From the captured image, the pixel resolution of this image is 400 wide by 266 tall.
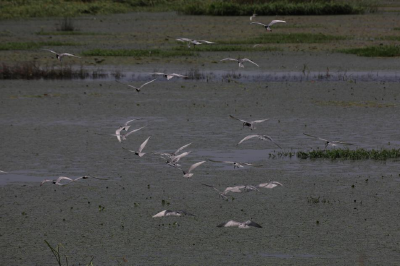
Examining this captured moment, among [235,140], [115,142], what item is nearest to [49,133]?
[115,142]

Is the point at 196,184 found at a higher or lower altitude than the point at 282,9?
higher

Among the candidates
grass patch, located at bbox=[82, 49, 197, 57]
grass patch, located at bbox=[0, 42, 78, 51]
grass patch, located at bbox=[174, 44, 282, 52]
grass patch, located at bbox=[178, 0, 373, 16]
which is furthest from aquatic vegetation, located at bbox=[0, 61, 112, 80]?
grass patch, located at bbox=[178, 0, 373, 16]

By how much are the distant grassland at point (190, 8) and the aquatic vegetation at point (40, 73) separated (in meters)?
18.4

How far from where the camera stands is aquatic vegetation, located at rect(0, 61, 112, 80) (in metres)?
16.7

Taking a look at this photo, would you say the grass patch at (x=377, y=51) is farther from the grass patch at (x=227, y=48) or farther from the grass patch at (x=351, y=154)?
the grass patch at (x=351, y=154)

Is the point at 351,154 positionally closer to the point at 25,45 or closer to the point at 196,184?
the point at 196,184

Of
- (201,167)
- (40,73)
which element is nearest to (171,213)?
(201,167)

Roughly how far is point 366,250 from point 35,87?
10711 mm

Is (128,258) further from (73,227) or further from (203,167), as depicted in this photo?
(203,167)

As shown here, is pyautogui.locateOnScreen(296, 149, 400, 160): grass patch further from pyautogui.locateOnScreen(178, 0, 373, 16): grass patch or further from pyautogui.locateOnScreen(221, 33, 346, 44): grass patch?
pyautogui.locateOnScreen(178, 0, 373, 16): grass patch

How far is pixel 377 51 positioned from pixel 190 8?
17.6m

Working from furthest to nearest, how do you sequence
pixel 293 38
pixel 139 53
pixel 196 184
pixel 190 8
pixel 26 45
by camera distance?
pixel 190 8 < pixel 293 38 < pixel 26 45 < pixel 139 53 < pixel 196 184

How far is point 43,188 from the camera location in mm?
7824

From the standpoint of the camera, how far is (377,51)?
20484mm
